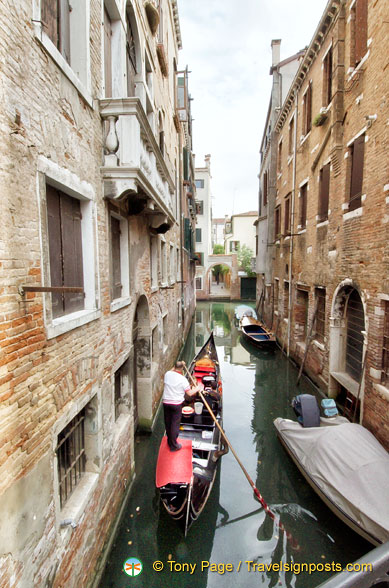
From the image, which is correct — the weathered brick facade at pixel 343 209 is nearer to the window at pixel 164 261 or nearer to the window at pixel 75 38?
the window at pixel 164 261

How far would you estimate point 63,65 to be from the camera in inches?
112

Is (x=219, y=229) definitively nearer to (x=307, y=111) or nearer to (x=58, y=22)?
(x=307, y=111)

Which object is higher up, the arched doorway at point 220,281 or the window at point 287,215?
the window at point 287,215

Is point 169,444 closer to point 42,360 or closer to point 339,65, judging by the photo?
point 42,360

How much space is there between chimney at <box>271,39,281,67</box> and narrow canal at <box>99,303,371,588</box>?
676 inches

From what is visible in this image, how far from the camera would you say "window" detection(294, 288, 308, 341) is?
1147cm

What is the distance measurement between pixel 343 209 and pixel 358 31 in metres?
3.84

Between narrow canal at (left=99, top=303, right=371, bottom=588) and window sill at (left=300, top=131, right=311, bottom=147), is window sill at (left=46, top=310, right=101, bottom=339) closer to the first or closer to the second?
narrow canal at (left=99, top=303, right=371, bottom=588)

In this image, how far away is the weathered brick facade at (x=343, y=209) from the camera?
5.82m

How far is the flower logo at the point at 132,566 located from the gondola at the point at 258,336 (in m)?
10.9

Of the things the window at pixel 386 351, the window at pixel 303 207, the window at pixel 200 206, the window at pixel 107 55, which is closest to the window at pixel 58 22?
the window at pixel 107 55

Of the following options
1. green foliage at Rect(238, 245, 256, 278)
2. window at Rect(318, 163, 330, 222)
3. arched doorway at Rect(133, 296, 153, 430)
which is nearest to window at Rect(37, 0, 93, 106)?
arched doorway at Rect(133, 296, 153, 430)

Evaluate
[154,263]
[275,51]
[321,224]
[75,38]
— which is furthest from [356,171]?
[275,51]

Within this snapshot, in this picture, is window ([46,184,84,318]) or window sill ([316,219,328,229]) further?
window sill ([316,219,328,229])
